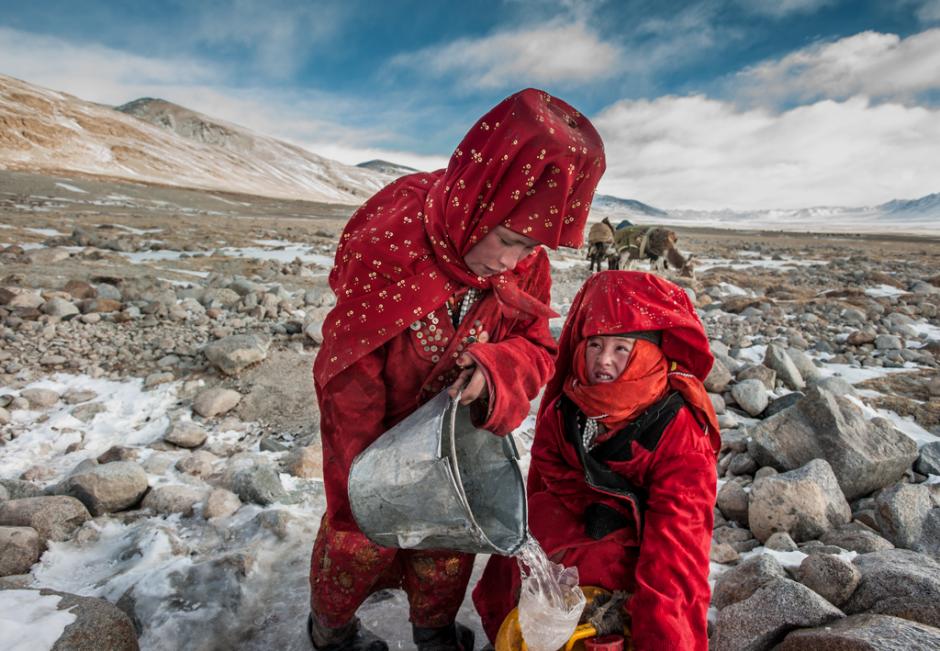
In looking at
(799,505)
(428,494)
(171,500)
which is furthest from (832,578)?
(171,500)

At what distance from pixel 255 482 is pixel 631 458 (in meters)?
1.85

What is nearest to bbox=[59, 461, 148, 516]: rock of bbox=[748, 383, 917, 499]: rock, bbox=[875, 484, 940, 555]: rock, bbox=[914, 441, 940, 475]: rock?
bbox=[748, 383, 917, 499]: rock

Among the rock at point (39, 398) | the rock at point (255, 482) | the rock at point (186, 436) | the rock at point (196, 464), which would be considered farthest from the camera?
the rock at point (39, 398)

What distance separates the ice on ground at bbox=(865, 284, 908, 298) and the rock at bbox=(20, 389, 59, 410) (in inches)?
433

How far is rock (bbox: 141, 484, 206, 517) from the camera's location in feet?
7.94

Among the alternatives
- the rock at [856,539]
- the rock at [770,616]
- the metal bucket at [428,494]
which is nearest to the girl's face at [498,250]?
the metal bucket at [428,494]

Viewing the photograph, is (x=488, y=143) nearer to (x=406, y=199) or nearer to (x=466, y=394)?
(x=406, y=199)

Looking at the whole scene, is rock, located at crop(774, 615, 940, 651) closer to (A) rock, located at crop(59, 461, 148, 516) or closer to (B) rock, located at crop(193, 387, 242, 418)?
(A) rock, located at crop(59, 461, 148, 516)

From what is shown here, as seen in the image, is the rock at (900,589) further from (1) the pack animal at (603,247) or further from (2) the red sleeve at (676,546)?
(1) the pack animal at (603,247)

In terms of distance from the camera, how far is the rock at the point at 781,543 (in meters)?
2.17

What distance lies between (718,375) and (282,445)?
127 inches

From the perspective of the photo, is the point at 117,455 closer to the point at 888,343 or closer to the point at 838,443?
the point at 838,443

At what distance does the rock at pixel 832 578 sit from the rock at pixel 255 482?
2.29 meters

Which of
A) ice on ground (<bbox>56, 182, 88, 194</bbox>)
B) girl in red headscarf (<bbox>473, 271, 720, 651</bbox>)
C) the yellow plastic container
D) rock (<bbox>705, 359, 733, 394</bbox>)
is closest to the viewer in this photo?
the yellow plastic container
